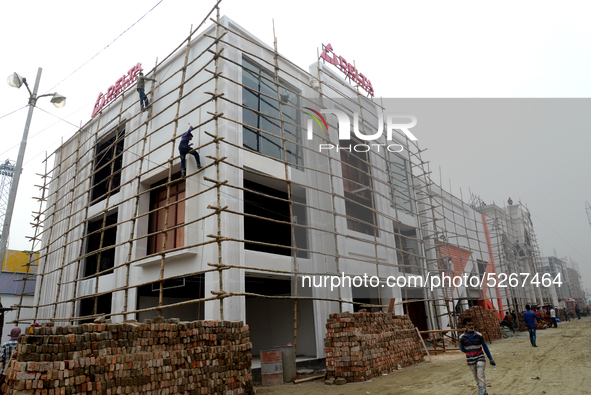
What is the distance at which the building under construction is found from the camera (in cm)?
1212

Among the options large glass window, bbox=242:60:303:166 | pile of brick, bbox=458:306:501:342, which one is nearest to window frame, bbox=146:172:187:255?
large glass window, bbox=242:60:303:166

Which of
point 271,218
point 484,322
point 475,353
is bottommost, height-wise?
point 475,353

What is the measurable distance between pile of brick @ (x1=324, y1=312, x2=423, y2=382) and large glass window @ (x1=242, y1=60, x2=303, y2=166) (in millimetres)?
5449

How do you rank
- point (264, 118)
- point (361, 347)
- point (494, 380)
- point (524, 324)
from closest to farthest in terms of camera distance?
point (494, 380) → point (361, 347) → point (264, 118) → point (524, 324)

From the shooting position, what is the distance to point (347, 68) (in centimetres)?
1977

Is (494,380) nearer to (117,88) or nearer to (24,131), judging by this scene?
(24,131)

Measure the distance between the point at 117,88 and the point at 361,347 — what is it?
50.7 ft

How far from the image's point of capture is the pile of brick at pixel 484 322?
18.6 meters

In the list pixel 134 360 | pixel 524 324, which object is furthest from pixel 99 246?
pixel 524 324

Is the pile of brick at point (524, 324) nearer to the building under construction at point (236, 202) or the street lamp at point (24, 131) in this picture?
the building under construction at point (236, 202)

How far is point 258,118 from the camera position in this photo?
47.9ft

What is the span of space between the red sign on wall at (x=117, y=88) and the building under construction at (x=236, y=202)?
0.27ft

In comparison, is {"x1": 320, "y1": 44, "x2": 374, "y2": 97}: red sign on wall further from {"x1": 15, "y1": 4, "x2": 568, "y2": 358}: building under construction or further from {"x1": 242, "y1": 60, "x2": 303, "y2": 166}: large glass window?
{"x1": 242, "y1": 60, "x2": 303, "y2": 166}: large glass window

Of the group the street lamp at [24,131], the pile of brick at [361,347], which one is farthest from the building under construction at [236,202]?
the street lamp at [24,131]
